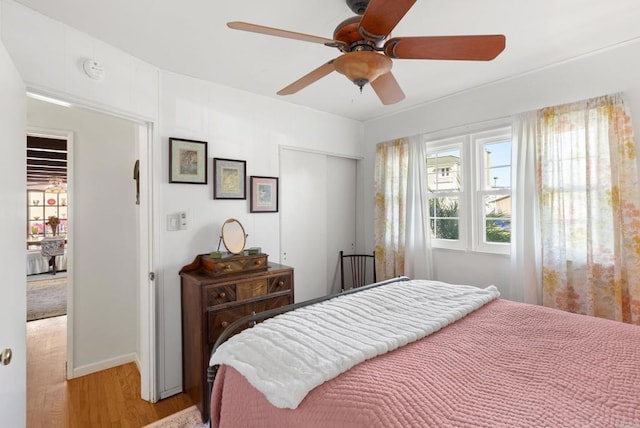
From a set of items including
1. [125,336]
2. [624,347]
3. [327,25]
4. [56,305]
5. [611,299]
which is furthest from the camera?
[56,305]

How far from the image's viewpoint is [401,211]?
343 centimetres

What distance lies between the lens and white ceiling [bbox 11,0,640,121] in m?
1.72

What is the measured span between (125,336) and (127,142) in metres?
1.85

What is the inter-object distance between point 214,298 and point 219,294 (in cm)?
4

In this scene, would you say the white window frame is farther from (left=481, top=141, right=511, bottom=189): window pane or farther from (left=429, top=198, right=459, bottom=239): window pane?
(left=429, top=198, right=459, bottom=239): window pane

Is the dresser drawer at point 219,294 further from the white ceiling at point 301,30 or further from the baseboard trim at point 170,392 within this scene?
the white ceiling at point 301,30

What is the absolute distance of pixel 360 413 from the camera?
0.85m

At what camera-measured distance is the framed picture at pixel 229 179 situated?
107 inches

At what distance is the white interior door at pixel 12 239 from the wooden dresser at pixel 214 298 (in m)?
0.93

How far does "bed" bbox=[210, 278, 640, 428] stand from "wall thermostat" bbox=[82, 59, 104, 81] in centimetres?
181

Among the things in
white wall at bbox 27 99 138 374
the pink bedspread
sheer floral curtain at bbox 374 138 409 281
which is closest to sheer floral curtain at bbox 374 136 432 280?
sheer floral curtain at bbox 374 138 409 281

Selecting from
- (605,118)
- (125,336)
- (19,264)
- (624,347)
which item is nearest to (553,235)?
(605,118)

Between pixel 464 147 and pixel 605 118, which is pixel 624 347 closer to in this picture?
pixel 605 118

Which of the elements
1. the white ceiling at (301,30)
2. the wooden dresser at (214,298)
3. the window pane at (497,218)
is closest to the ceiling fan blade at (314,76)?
the white ceiling at (301,30)
